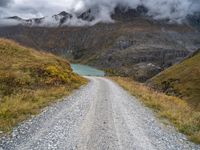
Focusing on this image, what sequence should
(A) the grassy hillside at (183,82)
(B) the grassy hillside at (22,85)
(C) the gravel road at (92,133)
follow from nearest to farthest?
(C) the gravel road at (92,133), (B) the grassy hillside at (22,85), (A) the grassy hillside at (183,82)

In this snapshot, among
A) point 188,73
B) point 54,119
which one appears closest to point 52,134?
point 54,119

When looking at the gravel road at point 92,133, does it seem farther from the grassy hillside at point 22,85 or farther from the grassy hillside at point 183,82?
the grassy hillside at point 183,82

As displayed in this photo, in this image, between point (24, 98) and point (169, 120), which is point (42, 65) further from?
point (169, 120)

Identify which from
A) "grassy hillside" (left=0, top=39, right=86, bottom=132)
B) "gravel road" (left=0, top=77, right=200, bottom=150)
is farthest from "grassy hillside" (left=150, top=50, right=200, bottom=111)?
"gravel road" (left=0, top=77, right=200, bottom=150)

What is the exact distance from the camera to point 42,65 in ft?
120

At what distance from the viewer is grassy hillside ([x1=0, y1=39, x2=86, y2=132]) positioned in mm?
18344

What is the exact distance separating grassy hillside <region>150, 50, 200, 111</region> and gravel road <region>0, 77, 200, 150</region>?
217 feet

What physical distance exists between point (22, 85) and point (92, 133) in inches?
569

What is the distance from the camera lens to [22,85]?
2825 cm

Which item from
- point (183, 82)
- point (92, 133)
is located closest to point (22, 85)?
point (92, 133)

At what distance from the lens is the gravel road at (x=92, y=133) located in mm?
13531

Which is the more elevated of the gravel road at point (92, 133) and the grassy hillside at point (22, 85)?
the grassy hillside at point (22, 85)

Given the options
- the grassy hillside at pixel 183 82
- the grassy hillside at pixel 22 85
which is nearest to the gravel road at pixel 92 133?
the grassy hillside at pixel 22 85

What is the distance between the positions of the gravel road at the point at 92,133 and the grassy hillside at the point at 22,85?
949 millimetres
